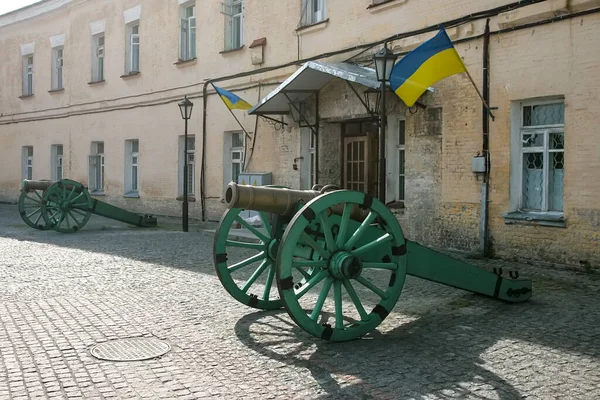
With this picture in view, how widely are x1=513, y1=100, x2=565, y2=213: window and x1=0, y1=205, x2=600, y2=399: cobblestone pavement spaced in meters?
1.70

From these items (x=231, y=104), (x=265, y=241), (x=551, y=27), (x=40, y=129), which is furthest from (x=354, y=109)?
(x=40, y=129)

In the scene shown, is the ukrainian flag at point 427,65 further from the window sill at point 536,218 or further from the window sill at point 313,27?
the window sill at point 313,27

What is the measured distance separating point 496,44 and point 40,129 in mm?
19000

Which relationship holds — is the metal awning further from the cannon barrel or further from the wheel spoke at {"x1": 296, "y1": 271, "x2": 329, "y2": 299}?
the wheel spoke at {"x1": 296, "y1": 271, "x2": 329, "y2": 299}

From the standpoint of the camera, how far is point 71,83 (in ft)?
76.6

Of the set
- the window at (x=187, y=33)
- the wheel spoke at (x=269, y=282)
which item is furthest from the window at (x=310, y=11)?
the wheel spoke at (x=269, y=282)

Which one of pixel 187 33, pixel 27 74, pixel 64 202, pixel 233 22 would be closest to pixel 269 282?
pixel 64 202

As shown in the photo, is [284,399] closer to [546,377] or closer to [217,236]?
[546,377]

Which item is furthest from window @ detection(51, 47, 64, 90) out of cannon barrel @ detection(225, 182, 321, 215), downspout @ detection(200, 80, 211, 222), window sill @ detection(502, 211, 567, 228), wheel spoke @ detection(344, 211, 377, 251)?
wheel spoke @ detection(344, 211, 377, 251)

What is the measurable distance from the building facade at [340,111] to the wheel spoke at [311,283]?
5.26 metres

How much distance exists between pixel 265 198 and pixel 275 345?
1.14 m

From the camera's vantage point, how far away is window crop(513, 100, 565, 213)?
9891 millimetres

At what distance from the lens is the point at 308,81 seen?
13.4 m

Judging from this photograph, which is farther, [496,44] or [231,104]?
[231,104]
